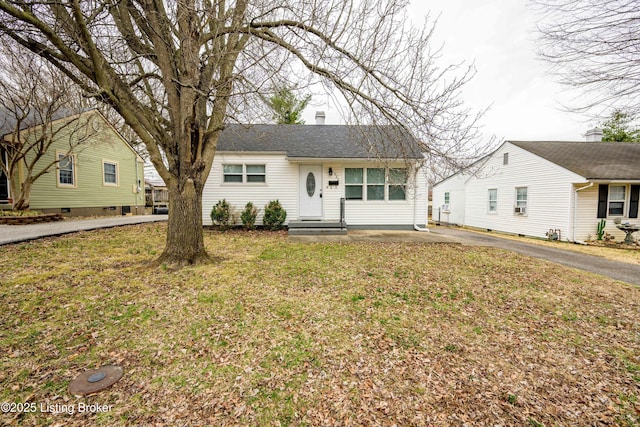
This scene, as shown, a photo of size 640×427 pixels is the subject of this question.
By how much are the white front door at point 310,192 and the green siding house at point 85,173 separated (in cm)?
853

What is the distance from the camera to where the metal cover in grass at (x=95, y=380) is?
2227 mm

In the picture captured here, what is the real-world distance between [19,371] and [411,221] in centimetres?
1113

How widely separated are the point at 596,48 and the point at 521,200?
28.0 ft

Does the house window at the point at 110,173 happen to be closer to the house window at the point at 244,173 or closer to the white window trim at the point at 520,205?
the house window at the point at 244,173

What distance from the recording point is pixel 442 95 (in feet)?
15.4

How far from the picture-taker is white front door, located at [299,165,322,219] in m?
11.2

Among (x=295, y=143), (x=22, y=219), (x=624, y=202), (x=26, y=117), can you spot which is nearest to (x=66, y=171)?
(x=26, y=117)

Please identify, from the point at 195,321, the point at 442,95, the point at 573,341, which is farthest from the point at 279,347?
the point at 442,95

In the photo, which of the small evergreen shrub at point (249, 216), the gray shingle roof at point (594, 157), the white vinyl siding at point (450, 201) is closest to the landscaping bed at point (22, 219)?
the small evergreen shrub at point (249, 216)

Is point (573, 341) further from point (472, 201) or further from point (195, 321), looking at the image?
point (472, 201)

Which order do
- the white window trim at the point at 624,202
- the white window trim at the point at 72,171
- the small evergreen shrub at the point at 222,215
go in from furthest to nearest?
the white window trim at the point at 72,171, the white window trim at the point at 624,202, the small evergreen shrub at the point at 222,215

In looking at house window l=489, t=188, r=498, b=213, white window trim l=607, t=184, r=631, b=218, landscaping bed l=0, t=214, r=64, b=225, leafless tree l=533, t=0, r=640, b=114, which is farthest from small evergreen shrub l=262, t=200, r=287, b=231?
white window trim l=607, t=184, r=631, b=218

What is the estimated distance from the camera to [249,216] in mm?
10578

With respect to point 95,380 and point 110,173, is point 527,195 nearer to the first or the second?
point 95,380
